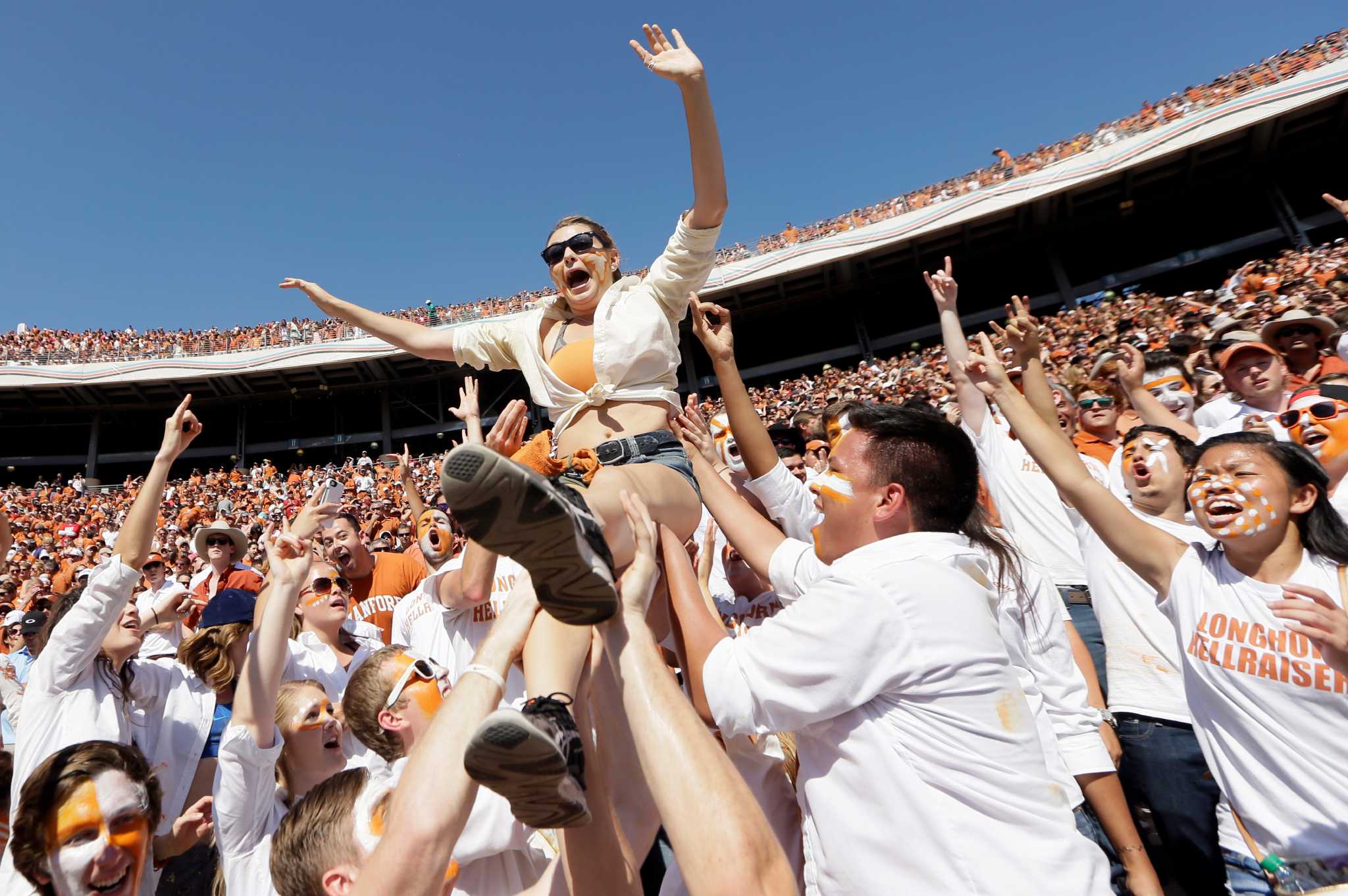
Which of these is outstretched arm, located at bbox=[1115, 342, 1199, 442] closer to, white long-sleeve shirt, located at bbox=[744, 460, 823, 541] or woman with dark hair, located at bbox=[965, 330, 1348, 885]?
woman with dark hair, located at bbox=[965, 330, 1348, 885]

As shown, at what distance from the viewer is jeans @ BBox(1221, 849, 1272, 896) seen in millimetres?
1972

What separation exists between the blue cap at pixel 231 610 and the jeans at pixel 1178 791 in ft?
11.2

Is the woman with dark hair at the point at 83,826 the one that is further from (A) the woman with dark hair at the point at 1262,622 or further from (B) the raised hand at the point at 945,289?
(B) the raised hand at the point at 945,289

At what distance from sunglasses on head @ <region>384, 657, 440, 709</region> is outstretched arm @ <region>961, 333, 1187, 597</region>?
6.36ft

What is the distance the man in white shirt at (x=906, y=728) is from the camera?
1298 millimetres

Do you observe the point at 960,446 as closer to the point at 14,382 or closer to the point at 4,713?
the point at 4,713

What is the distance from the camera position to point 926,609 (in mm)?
1397

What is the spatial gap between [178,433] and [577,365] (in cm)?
179

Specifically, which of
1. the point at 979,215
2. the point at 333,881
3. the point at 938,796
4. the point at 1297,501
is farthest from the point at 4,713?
the point at 979,215

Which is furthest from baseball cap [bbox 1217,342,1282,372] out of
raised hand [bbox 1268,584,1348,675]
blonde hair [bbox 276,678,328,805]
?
blonde hair [bbox 276,678,328,805]

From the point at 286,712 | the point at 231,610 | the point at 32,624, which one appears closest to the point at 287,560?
the point at 286,712

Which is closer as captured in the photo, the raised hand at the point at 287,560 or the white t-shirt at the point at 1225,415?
the raised hand at the point at 287,560

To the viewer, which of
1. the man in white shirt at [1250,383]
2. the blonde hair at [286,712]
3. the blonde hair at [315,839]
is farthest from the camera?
the man in white shirt at [1250,383]

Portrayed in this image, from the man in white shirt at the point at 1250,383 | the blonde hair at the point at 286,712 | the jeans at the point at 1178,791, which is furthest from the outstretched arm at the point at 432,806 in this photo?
the man in white shirt at the point at 1250,383
